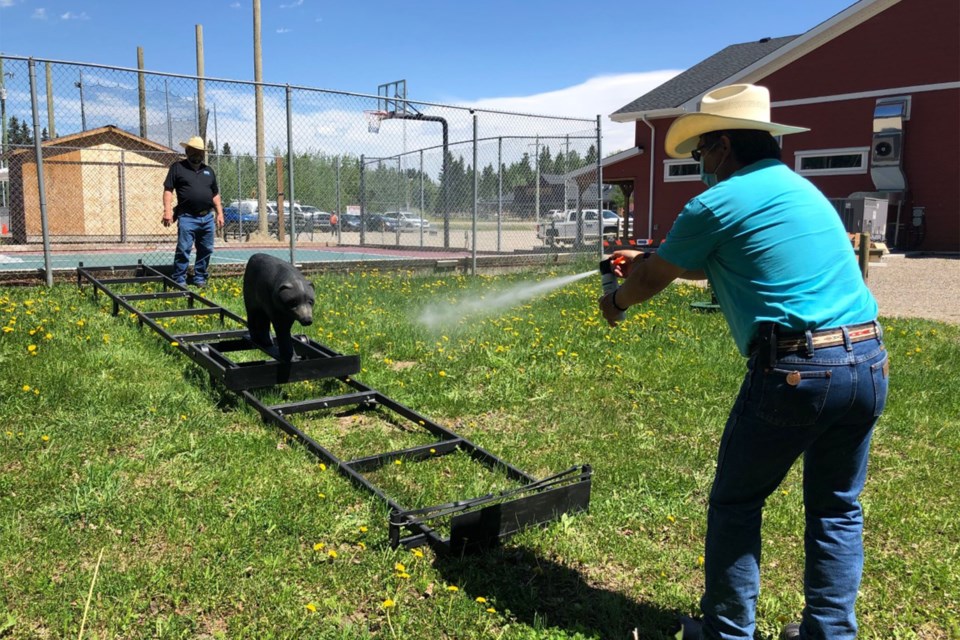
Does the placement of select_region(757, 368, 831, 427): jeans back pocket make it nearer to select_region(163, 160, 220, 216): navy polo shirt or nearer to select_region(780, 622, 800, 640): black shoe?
select_region(780, 622, 800, 640): black shoe

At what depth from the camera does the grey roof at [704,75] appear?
1150 inches

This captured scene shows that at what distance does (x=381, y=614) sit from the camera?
3.10 meters

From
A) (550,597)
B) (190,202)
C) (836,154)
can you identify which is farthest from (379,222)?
(550,597)

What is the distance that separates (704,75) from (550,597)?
31.3 meters

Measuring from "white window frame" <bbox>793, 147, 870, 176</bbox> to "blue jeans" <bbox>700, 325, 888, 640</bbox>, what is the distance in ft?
79.5

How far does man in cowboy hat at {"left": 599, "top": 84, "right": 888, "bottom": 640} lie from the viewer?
2.54 m

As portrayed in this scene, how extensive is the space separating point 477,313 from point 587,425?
4273 mm

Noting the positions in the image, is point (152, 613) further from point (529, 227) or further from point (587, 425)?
point (529, 227)

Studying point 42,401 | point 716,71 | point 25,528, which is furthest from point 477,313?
point 716,71

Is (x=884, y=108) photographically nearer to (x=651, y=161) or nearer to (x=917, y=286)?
(x=651, y=161)

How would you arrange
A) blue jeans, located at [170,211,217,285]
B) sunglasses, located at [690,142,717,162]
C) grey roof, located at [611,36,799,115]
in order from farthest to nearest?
grey roof, located at [611,36,799,115] → blue jeans, located at [170,211,217,285] → sunglasses, located at [690,142,717,162]

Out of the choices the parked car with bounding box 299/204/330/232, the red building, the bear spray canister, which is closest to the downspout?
the red building

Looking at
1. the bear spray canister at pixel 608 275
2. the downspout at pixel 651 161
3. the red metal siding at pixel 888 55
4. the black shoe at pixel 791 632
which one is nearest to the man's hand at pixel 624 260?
the bear spray canister at pixel 608 275

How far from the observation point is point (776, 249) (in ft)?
8.41
